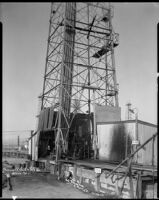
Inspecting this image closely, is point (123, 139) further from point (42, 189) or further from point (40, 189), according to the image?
point (40, 189)

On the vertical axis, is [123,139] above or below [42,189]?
above

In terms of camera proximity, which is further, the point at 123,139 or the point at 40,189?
the point at 123,139

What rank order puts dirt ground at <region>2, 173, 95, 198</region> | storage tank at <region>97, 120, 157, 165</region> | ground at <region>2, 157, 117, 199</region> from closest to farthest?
ground at <region>2, 157, 117, 199</region>, dirt ground at <region>2, 173, 95, 198</region>, storage tank at <region>97, 120, 157, 165</region>

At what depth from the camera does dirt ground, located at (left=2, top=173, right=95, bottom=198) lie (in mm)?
14266

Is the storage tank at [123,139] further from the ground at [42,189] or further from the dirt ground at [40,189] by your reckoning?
the dirt ground at [40,189]

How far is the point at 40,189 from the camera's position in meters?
15.7

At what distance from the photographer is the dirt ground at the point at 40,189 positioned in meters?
14.3

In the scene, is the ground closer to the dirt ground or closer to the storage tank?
the dirt ground

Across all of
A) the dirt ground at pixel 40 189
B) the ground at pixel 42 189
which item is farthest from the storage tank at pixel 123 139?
the dirt ground at pixel 40 189

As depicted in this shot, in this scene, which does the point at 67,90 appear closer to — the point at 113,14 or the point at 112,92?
the point at 112,92

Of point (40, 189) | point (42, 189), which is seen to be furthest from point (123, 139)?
point (40, 189)

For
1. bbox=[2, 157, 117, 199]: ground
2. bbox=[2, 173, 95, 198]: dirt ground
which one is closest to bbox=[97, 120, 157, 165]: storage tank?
bbox=[2, 157, 117, 199]: ground

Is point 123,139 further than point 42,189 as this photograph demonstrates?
Yes

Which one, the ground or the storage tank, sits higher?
the storage tank
